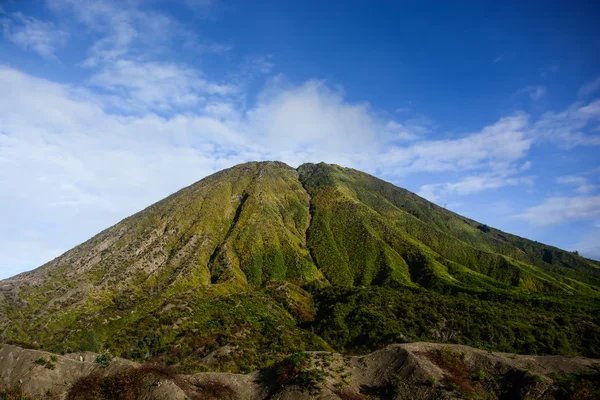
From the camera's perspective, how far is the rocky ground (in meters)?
23.3

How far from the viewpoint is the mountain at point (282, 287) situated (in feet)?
228

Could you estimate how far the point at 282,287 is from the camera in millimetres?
102125

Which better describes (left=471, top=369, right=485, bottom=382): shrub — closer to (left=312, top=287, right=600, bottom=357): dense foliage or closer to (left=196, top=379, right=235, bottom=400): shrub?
(left=196, top=379, right=235, bottom=400): shrub

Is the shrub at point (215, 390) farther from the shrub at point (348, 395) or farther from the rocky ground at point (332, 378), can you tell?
the shrub at point (348, 395)

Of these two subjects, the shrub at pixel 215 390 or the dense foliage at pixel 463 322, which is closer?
the shrub at pixel 215 390

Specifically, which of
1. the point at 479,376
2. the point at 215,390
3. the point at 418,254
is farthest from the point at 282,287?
the point at 479,376

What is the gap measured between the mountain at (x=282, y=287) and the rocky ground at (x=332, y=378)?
6.27 m

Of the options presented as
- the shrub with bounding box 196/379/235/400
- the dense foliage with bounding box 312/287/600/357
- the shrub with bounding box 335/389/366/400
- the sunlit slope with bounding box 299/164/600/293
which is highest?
the sunlit slope with bounding box 299/164/600/293

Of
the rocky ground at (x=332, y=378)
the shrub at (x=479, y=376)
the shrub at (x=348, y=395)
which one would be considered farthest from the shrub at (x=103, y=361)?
the shrub at (x=479, y=376)

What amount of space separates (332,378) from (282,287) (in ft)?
253

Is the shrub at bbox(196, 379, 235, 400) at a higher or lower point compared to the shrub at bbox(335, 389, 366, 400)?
higher

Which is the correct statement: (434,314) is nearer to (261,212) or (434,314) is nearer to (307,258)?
(307,258)

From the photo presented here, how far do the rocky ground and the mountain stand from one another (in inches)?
247

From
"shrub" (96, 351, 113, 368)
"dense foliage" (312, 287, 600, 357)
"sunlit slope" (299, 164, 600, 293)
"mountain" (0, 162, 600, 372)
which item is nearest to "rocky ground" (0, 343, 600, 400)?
"shrub" (96, 351, 113, 368)
